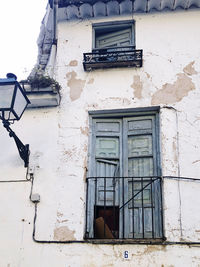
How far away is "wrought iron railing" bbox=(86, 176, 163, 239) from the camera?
23.0 feet

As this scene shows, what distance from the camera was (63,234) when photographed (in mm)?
6961

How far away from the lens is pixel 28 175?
7.57 metres

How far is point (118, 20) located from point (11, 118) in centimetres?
347

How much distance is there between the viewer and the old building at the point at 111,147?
22.3 ft

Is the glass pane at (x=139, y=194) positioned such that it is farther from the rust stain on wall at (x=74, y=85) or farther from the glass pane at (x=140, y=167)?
the rust stain on wall at (x=74, y=85)

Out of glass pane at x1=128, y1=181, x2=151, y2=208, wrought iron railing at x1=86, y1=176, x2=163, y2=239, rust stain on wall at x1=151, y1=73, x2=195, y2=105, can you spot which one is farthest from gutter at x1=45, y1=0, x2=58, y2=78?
glass pane at x1=128, y1=181, x2=151, y2=208

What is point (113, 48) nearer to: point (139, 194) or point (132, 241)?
point (139, 194)

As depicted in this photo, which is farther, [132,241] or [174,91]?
[174,91]

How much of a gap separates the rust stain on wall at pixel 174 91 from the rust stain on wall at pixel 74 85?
4.77 ft

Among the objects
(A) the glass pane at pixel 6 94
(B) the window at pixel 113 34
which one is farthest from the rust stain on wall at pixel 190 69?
(A) the glass pane at pixel 6 94

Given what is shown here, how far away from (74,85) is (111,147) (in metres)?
1.51

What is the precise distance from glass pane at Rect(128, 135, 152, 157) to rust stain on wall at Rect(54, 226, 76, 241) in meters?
1.75

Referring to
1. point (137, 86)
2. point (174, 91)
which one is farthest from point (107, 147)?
point (174, 91)

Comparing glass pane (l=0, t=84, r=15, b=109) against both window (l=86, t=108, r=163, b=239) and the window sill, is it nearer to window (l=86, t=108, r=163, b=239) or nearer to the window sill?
window (l=86, t=108, r=163, b=239)
